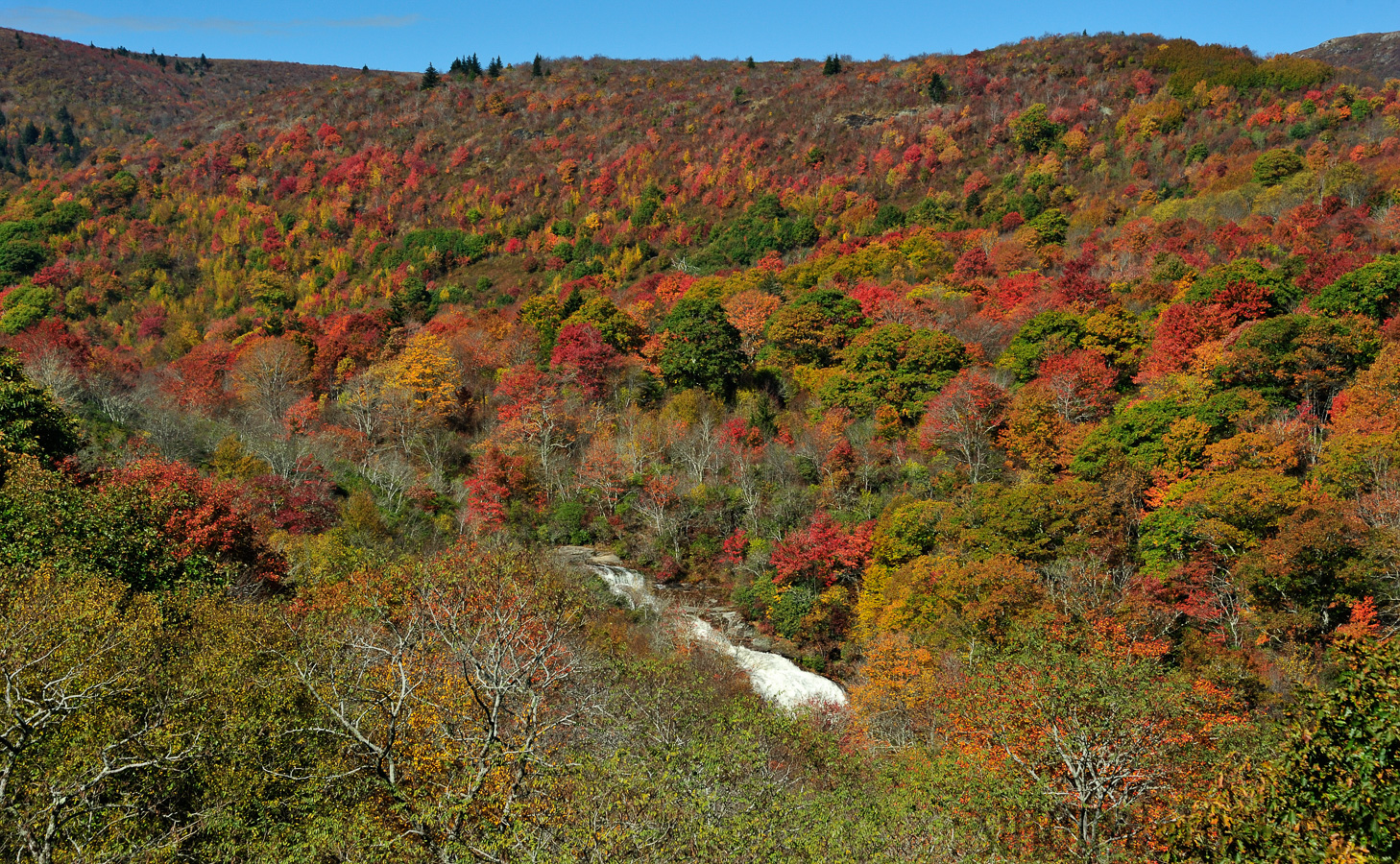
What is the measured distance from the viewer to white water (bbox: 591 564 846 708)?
31188 millimetres

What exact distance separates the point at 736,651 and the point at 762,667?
5.15ft

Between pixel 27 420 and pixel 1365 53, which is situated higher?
pixel 1365 53

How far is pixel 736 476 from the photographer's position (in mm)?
43219

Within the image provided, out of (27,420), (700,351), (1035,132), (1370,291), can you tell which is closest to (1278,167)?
(1035,132)

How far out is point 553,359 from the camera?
173 ft

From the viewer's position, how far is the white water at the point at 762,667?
3119cm

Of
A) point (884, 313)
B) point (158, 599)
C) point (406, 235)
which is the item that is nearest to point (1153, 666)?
point (158, 599)

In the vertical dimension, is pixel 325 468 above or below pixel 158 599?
below

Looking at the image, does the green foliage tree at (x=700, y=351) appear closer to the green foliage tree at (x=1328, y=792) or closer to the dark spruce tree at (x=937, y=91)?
the green foliage tree at (x=1328, y=792)

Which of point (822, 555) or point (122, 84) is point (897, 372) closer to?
point (822, 555)

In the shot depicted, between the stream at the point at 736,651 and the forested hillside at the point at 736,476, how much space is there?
4.02ft

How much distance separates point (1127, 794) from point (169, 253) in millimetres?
96986

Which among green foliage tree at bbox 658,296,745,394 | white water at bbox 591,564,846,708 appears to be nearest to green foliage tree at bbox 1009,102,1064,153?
green foliage tree at bbox 658,296,745,394

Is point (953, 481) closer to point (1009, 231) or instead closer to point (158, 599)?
→ point (158, 599)
